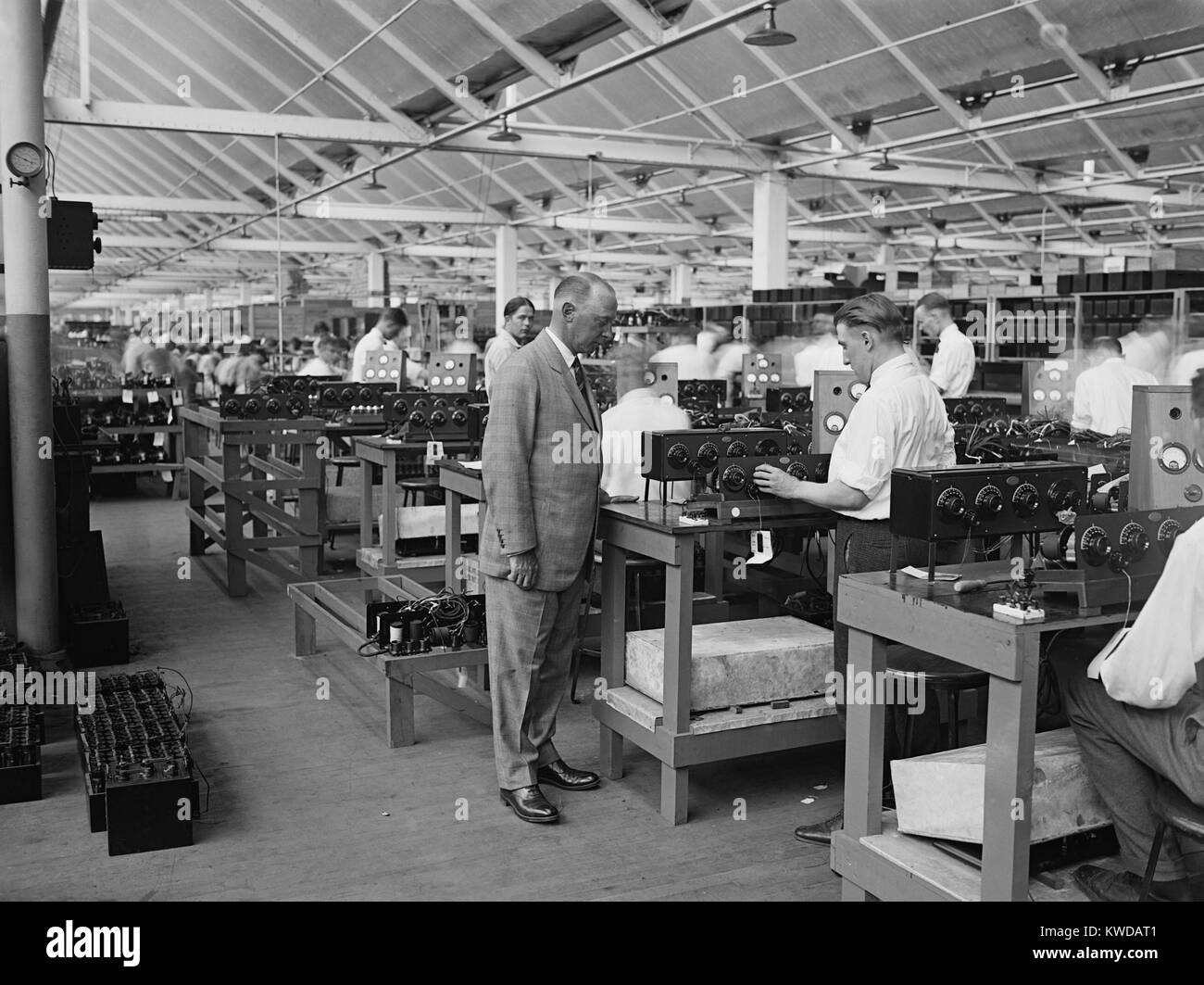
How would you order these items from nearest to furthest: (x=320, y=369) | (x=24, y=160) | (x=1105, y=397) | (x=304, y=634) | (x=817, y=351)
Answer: (x=24, y=160) < (x=304, y=634) < (x=1105, y=397) < (x=817, y=351) < (x=320, y=369)

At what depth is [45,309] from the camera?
15.7ft

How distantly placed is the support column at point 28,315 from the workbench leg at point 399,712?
1724mm

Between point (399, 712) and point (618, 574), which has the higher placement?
point (618, 574)

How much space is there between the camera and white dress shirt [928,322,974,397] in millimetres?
A: 7754

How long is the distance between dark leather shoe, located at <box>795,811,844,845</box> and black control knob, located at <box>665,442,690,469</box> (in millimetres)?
1132

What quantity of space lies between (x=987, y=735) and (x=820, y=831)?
3.02ft

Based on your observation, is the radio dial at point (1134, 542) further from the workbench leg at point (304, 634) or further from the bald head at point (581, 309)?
the workbench leg at point (304, 634)

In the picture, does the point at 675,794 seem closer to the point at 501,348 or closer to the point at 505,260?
the point at 501,348

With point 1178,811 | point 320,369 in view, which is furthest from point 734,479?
point 320,369

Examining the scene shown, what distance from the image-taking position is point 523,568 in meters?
3.39

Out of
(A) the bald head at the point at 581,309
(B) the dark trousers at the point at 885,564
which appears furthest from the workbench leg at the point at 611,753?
(A) the bald head at the point at 581,309

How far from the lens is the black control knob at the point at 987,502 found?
9.07ft

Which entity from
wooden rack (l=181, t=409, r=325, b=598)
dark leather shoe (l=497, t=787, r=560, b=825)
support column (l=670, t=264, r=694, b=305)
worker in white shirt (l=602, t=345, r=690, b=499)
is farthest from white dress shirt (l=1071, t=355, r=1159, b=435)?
support column (l=670, t=264, r=694, b=305)

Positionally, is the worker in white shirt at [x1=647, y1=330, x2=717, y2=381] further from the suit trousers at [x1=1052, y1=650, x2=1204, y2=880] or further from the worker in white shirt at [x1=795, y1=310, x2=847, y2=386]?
the suit trousers at [x1=1052, y1=650, x2=1204, y2=880]
